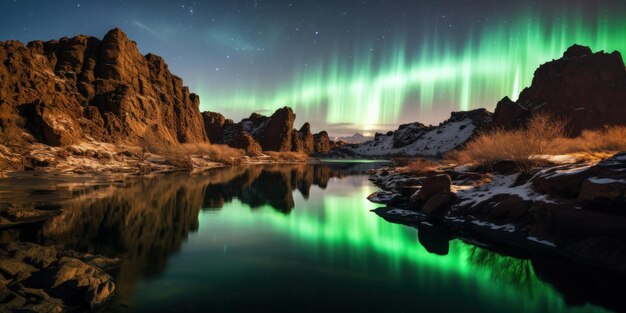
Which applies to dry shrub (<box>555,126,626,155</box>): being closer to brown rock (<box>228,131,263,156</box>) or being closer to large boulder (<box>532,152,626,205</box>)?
large boulder (<box>532,152,626,205</box>)

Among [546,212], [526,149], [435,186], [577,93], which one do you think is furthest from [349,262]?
[577,93]

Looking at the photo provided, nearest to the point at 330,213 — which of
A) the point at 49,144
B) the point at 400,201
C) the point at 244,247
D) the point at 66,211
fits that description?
the point at 400,201

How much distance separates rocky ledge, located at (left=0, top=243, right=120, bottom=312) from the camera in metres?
8.29

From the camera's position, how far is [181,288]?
11078 mm

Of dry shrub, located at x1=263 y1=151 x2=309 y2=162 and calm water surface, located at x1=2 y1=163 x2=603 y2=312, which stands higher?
dry shrub, located at x1=263 y1=151 x2=309 y2=162

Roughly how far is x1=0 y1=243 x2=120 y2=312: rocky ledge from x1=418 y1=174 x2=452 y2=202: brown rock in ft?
77.9

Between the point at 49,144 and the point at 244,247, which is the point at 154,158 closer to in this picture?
the point at 49,144

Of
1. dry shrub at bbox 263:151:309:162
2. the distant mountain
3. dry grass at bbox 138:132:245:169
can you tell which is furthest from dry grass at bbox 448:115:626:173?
dry shrub at bbox 263:151:309:162

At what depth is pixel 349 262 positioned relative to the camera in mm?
14844

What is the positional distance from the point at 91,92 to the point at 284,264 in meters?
105

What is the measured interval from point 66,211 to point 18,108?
6387 cm

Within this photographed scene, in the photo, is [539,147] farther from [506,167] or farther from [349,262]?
[349,262]

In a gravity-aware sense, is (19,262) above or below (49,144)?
below

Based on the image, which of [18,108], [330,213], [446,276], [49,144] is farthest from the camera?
[18,108]
